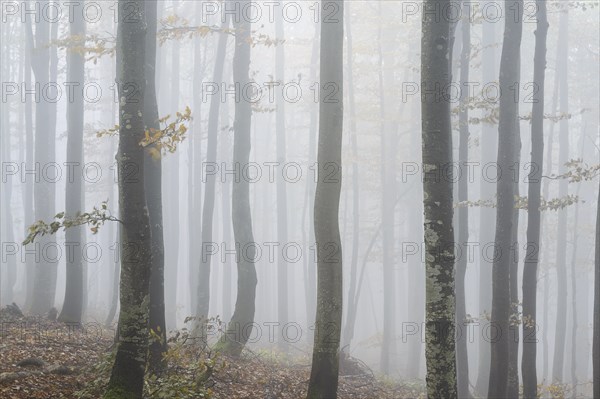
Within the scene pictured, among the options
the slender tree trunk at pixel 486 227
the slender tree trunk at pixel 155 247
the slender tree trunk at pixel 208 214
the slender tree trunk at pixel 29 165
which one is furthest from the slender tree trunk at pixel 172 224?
the slender tree trunk at pixel 155 247

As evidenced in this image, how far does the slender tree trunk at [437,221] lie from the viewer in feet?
21.6

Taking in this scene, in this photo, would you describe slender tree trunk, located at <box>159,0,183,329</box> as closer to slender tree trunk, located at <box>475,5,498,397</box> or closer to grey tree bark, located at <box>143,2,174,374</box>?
slender tree trunk, located at <box>475,5,498,397</box>

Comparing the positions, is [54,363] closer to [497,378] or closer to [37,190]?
[497,378]

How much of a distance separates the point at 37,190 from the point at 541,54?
15.4 metres

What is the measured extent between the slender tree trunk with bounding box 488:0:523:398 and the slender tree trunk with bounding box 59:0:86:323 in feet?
30.3

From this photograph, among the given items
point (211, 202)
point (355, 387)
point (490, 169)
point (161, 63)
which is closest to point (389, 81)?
point (490, 169)

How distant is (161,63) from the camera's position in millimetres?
28922

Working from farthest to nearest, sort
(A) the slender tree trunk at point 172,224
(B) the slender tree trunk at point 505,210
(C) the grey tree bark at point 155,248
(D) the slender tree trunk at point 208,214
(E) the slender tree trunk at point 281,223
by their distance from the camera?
1. (A) the slender tree trunk at point 172,224
2. (E) the slender tree trunk at point 281,223
3. (D) the slender tree trunk at point 208,214
4. (B) the slender tree trunk at point 505,210
5. (C) the grey tree bark at point 155,248

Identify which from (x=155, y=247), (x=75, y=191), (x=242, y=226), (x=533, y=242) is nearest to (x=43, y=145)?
(x=75, y=191)

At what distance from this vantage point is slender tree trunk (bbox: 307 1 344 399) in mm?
8391

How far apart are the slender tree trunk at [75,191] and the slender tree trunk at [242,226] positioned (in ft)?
12.1

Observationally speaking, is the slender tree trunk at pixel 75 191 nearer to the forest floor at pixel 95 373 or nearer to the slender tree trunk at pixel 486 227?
the forest floor at pixel 95 373

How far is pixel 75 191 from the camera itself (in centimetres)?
1430

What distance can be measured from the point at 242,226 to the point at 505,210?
18.9ft
